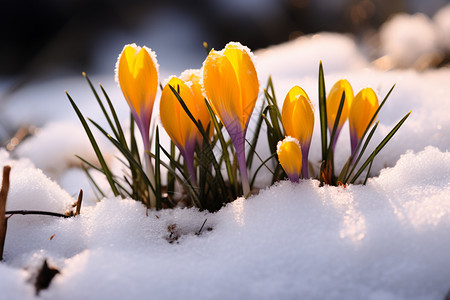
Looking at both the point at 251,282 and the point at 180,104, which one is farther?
the point at 180,104

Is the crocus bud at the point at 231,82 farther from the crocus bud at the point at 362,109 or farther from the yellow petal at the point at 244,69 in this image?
the crocus bud at the point at 362,109

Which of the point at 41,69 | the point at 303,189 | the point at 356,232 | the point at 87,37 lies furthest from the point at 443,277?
the point at 87,37

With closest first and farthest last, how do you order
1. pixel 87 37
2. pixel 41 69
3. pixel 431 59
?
1. pixel 431 59
2. pixel 41 69
3. pixel 87 37

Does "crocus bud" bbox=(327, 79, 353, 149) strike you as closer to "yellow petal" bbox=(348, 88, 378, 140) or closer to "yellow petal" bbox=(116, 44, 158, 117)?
"yellow petal" bbox=(348, 88, 378, 140)

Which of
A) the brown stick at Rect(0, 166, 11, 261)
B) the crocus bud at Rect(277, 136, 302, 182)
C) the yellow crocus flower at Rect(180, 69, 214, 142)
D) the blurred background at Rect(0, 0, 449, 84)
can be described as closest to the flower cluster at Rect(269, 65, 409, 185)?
the crocus bud at Rect(277, 136, 302, 182)

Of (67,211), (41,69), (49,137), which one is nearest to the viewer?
(67,211)

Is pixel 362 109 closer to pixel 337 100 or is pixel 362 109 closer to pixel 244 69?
pixel 337 100

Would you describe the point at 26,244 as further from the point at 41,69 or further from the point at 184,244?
the point at 41,69
